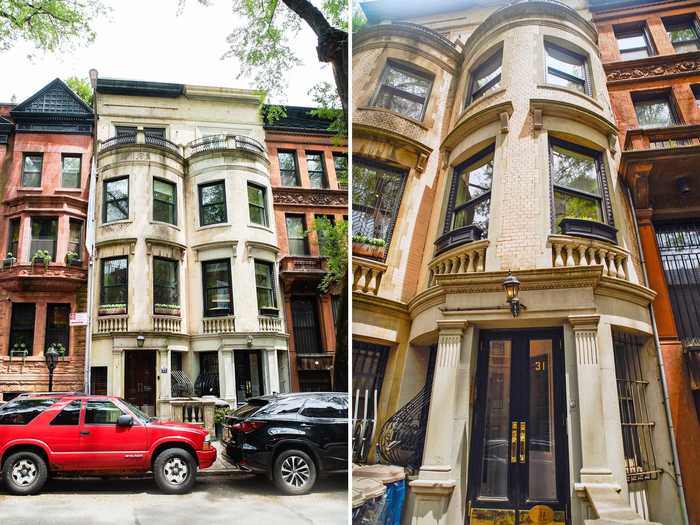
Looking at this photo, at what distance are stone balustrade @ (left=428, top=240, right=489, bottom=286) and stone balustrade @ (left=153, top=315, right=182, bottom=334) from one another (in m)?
2.76

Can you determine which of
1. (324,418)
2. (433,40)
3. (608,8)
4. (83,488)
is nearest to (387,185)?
(433,40)

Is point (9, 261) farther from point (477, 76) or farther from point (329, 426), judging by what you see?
point (477, 76)

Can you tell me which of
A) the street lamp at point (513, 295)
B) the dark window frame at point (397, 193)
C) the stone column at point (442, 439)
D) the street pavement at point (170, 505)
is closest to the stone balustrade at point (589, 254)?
the street lamp at point (513, 295)

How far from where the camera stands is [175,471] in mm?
3678

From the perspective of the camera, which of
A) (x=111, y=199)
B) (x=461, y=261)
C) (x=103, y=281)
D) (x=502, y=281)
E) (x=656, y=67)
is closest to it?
(x=502, y=281)

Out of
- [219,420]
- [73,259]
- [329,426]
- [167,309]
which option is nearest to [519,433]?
[329,426]

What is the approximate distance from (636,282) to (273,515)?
2.77 meters

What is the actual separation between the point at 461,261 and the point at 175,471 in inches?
115

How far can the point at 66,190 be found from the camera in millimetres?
4176

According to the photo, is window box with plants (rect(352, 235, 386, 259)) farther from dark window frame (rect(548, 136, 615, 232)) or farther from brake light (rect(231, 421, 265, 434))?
brake light (rect(231, 421, 265, 434))

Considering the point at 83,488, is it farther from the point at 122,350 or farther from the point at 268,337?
the point at 268,337

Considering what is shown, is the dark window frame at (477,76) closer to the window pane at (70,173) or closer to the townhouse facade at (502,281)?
the townhouse facade at (502,281)

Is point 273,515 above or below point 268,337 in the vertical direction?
below

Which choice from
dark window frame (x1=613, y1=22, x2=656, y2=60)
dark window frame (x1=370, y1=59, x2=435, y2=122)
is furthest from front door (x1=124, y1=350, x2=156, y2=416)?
dark window frame (x1=613, y1=22, x2=656, y2=60)
